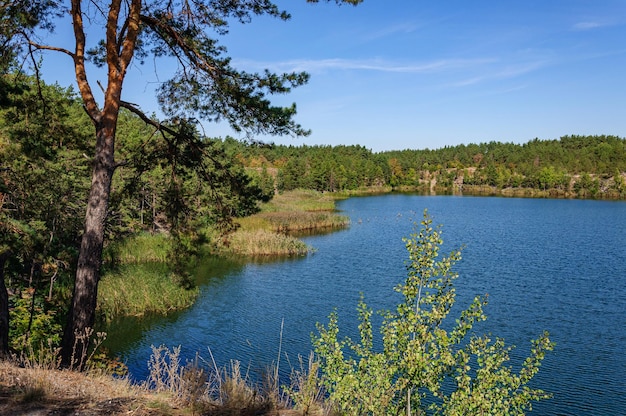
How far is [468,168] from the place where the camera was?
147125 millimetres

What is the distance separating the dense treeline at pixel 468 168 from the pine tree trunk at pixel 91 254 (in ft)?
227

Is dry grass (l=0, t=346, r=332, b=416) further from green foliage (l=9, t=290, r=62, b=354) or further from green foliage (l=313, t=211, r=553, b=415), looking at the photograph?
green foliage (l=9, t=290, r=62, b=354)

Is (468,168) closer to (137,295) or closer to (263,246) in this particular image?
(263,246)

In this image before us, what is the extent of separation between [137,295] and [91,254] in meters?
12.3

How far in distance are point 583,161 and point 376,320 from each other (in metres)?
118

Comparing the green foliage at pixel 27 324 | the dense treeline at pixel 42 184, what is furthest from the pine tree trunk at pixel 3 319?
the green foliage at pixel 27 324

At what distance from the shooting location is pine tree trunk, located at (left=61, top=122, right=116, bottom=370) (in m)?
7.12

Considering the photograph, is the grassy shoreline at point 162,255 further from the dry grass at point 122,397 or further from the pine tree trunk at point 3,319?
the dry grass at point 122,397

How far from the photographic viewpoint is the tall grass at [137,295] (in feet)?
59.2

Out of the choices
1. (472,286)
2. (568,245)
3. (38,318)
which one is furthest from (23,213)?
(568,245)

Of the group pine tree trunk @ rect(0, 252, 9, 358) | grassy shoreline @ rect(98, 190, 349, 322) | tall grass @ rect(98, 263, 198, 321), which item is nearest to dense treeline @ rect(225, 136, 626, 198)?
grassy shoreline @ rect(98, 190, 349, 322)

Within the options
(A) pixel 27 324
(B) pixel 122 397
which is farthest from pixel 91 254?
(A) pixel 27 324

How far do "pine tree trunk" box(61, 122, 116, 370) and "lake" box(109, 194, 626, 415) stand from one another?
2645mm

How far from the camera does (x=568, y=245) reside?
3416 centimetres
